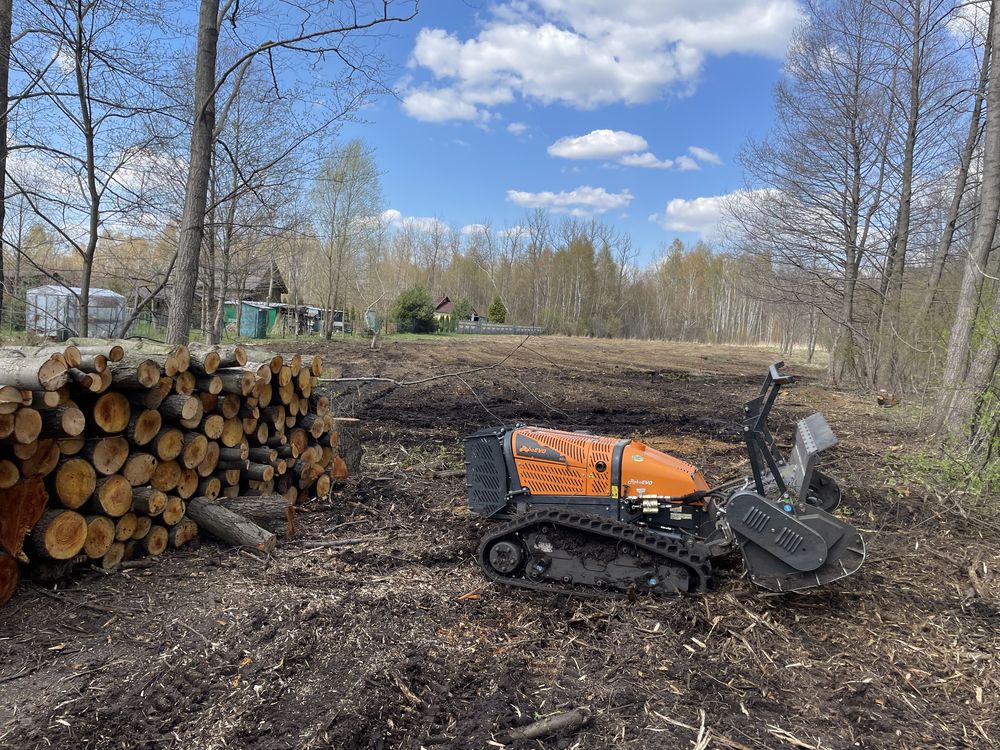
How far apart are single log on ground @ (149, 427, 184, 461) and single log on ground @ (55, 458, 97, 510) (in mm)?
477

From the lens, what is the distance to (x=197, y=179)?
749 cm

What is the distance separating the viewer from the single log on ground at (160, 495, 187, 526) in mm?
4664

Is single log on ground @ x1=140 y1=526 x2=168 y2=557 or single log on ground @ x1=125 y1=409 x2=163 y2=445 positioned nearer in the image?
single log on ground @ x1=125 y1=409 x2=163 y2=445

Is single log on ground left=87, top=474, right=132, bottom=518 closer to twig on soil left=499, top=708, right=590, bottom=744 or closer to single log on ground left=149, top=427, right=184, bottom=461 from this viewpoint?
single log on ground left=149, top=427, right=184, bottom=461

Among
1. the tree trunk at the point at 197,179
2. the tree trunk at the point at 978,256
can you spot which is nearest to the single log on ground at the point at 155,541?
the tree trunk at the point at 197,179

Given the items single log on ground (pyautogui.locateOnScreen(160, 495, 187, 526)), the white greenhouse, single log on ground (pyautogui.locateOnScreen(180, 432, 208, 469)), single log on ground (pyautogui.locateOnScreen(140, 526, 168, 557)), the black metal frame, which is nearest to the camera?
the black metal frame

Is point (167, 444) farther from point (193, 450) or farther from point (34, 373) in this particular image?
point (34, 373)

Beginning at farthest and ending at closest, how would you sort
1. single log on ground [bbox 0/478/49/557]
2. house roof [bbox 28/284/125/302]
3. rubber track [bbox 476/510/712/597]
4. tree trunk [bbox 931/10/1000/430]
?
tree trunk [bbox 931/10/1000/430], house roof [bbox 28/284/125/302], rubber track [bbox 476/510/712/597], single log on ground [bbox 0/478/49/557]

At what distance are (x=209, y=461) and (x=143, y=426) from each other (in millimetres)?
705

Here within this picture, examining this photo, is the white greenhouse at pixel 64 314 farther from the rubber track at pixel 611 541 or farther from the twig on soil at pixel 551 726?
the twig on soil at pixel 551 726

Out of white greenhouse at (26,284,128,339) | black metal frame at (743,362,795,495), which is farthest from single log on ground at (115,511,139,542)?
black metal frame at (743,362,795,495)

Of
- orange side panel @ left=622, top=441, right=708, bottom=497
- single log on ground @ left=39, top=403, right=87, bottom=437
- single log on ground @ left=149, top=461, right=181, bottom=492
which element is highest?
single log on ground @ left=39, top=403, right=87, bottom=437

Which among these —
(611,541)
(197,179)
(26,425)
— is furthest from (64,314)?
(611,541)

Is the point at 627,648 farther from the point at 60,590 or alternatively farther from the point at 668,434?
the point at 668,434
